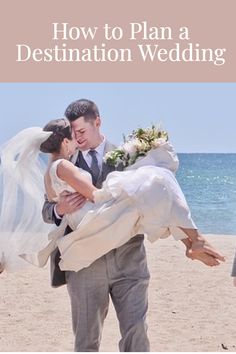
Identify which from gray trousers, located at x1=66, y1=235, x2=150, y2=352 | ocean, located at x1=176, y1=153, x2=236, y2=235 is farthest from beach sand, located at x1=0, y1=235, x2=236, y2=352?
ocean, located at x1=176, y1=153, x2=236, y2=235

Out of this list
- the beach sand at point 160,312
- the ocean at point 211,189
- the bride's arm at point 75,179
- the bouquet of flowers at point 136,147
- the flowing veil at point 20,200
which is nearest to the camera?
the bride's arm at point 75,179

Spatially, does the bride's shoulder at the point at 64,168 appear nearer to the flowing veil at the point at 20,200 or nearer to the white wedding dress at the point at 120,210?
the white wedding dress at the point at 120,210

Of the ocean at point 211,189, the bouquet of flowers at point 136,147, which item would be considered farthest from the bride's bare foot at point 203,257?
the ocean at point 211,189

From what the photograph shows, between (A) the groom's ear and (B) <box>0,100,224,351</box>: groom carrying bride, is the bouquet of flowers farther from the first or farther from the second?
(A) the groom's ear

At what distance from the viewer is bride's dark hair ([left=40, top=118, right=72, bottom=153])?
4.23 metres

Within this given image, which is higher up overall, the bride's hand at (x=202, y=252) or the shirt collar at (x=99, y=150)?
the shirt collar at (x=99, y=150)

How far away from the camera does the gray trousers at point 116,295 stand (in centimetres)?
413

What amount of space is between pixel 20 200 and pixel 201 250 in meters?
1.07

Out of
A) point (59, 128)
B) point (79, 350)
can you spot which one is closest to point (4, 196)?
point (59, 128)

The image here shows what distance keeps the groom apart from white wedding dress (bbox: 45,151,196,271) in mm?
78

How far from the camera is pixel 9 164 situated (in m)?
4.44

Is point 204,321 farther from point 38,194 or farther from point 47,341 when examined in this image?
point 38,194

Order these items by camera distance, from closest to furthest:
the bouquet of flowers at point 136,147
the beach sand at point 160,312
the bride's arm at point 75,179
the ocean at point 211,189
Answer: the bride's arm at point 75,179
the bouquet of flowers at point 136,147
the beach sand at point 160,312
the ocean at point 211,189

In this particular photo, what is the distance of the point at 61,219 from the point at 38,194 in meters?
0.29
